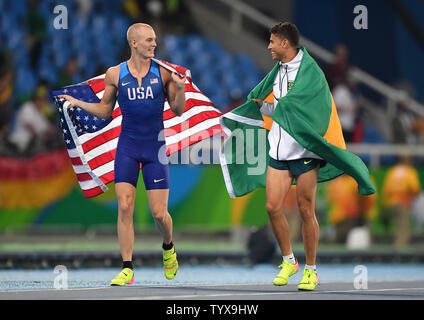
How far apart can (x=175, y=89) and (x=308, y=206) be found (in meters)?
1.67

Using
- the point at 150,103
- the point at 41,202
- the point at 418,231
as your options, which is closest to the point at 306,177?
the point at 150,103

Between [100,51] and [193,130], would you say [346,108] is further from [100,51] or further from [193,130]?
[193,130]

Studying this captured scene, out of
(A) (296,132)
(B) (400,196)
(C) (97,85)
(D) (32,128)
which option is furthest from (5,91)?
(A) (296,132)

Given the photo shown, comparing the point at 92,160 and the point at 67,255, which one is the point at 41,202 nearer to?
the point at 67,255

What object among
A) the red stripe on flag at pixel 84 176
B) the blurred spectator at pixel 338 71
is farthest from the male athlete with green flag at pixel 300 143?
the blurred spectator at pixel 338 71

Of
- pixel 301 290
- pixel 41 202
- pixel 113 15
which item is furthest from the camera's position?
pixel 113 15

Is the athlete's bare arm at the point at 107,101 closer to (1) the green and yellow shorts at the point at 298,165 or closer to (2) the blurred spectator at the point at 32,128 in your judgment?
(1) the green and yellow shorts at the point at 298,165

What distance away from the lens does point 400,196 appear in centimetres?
1627

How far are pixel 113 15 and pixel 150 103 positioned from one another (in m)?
12.0

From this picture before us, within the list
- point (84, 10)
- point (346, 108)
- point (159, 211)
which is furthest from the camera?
point (84, 10)

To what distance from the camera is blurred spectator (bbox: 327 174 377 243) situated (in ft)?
52.7

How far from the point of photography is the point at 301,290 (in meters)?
8.46

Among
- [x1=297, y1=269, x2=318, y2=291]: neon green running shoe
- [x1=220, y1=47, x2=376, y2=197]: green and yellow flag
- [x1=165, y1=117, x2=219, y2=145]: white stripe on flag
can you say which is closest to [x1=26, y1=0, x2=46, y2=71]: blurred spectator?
[x1=165, y1=117, x2=219, y2=145]: white stripe on flag

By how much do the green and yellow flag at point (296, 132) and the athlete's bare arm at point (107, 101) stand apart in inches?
48.9
